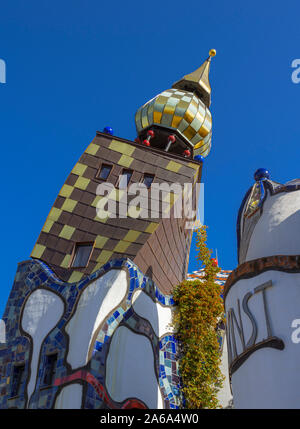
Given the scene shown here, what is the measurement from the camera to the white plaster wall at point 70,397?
24.3 ft

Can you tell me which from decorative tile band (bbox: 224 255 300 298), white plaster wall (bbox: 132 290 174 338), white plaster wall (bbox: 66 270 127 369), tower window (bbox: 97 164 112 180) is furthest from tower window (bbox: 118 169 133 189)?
decorative tile band (bbox: 224 255 300 298)

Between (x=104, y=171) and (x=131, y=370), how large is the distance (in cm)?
425

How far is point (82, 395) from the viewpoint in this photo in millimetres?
7402

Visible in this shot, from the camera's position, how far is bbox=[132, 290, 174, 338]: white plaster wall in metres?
8.68

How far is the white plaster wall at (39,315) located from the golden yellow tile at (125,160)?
10.3 feet

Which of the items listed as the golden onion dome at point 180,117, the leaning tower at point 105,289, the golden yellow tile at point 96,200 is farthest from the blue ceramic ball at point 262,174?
the golden onion dome at point 180,117

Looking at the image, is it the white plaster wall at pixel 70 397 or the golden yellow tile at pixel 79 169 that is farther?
the golden yellow tile at pixel 79 169

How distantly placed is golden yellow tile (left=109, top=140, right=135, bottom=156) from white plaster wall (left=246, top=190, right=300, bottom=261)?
3.74 m

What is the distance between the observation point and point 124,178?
1047 cm

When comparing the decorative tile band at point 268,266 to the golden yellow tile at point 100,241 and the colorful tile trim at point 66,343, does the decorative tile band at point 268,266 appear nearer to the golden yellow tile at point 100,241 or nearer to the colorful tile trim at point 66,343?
the colorful tile trim at point 66,343

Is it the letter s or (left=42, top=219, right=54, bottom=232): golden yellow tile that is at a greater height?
(left=42, top=219, right=54, bottom=232): golden yellow tile

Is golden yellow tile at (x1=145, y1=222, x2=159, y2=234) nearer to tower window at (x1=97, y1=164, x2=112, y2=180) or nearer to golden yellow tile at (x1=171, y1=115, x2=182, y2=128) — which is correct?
tower window at (x1=97, y1=164, x2=112, y2=180)

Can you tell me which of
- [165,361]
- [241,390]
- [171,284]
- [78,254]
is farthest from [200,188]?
[241,390]
